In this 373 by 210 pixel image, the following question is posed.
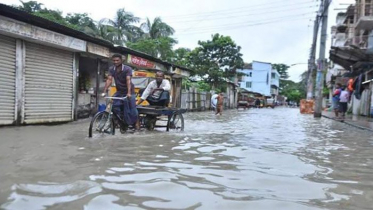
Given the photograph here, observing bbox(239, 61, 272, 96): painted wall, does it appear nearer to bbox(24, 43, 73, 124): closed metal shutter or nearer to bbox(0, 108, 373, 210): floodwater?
bbox(24, 43, 73, 124): closed metal shutter

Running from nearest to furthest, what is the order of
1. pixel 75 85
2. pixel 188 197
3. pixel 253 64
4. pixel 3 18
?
pixel 188 197, pixel 3 18, pixel 75 85, pixel 253 64

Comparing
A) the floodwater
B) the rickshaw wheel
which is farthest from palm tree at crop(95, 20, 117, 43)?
the floodwater

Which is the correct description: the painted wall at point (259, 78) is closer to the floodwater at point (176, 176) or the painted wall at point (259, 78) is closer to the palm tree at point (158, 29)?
the palm tree at point (158, 29)

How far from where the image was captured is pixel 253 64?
73.6 meters

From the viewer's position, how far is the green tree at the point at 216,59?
38312 millimetres

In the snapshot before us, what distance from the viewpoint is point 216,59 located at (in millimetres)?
39219

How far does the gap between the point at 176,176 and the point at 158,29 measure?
36871 millimetres

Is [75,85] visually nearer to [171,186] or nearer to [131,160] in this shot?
[131,160]

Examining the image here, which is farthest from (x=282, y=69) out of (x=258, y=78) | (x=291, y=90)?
(x=258, y=78)

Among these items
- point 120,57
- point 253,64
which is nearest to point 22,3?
point 120,57

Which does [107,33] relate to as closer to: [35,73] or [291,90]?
[35,73]

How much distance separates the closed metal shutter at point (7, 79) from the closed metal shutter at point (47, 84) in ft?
1.77

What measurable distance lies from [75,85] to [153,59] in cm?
783

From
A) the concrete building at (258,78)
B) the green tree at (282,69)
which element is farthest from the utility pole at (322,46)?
the green tree at (282,69)
